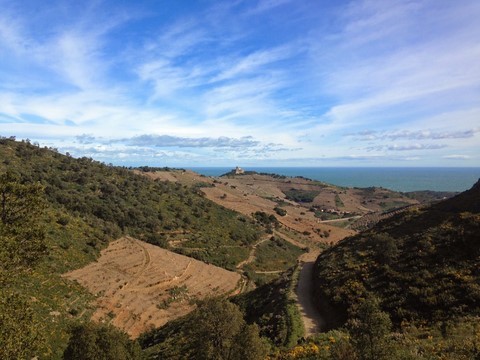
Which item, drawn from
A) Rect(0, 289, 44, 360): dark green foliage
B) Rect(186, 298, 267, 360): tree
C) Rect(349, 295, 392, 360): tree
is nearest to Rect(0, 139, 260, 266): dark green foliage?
Rect(0, 289, 44, 360): dark green foliage

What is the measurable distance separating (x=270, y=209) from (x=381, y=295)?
76.2 meters

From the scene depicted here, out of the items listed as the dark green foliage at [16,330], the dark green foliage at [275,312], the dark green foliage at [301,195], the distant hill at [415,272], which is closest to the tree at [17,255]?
the dark green foliage at [16,330]

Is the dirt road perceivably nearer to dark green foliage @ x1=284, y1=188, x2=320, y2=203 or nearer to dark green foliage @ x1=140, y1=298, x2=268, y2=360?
dark green foliage @ x1=140, y1=298, x2=268, y2=360

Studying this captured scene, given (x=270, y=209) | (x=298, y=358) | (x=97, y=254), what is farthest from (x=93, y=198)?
(x=270, y=209)

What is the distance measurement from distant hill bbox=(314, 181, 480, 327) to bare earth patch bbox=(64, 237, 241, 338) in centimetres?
1401

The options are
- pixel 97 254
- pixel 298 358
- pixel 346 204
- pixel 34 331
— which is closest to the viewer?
pixel 34 331

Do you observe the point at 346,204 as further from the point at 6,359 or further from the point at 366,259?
the point at 6,359

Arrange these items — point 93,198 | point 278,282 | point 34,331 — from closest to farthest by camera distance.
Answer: point 34,331
point 278,282
point 93,198

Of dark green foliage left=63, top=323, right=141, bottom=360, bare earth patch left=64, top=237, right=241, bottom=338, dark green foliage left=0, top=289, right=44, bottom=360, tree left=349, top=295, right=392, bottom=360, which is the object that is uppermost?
tree left=349, top=295, right=392, bottom=360

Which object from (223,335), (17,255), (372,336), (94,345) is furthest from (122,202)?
(372,336)

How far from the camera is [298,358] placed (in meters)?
15.0

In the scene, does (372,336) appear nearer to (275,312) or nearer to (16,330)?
(16,330)

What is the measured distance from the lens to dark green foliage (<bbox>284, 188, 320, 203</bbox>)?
5797 inches

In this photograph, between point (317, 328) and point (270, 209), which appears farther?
point (270, 209)
